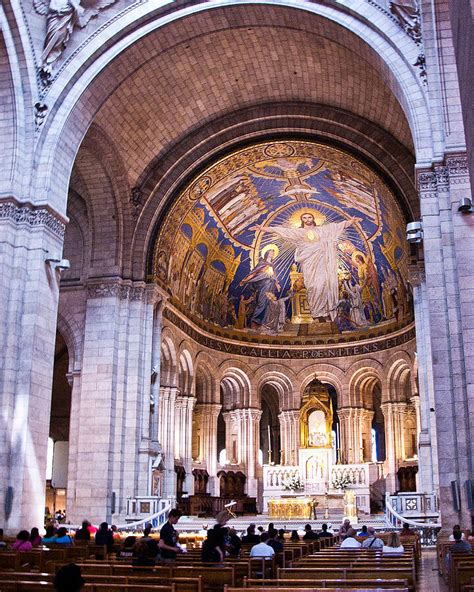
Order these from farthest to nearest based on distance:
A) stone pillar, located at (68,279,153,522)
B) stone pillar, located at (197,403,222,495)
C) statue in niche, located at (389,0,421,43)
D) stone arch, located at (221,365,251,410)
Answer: stone arch, located at (221,365,251,410) < stone pillar, located at (197,403,222,495) < stone pillar, located at (68,279,153,522) < statue in niche, located at (389,0,421,43)

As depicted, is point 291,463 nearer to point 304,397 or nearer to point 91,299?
point 304,397

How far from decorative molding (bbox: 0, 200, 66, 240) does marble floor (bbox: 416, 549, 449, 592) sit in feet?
39.0

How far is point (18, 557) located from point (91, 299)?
16.8 metres

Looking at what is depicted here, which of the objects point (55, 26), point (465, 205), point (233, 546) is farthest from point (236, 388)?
point (233, 546)

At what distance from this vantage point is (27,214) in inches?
728

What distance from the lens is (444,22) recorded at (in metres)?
16.4

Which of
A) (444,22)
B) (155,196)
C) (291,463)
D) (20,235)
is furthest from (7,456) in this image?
(291,463)

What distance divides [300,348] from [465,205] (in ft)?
68.2

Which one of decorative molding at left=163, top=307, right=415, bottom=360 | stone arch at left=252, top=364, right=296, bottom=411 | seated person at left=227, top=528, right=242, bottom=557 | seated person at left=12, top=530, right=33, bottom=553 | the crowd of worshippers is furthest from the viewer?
stone arch at left=252, top=364, right=296, bottom=411

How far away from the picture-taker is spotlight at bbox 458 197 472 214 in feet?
47.8

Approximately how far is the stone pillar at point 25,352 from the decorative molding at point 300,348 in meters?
12.3

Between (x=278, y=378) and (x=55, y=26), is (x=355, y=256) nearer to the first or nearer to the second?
(x=278, y=378)

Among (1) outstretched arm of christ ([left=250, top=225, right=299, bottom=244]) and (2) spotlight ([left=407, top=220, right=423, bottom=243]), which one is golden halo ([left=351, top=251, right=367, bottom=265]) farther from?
(2) spotlight ([left=407, top=220, right=423, bottom=243])

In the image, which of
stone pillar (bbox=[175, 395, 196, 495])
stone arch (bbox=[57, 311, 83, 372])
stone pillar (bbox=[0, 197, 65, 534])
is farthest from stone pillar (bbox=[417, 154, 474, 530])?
stone pillar (bbox=[175, 395, 196, 495])
